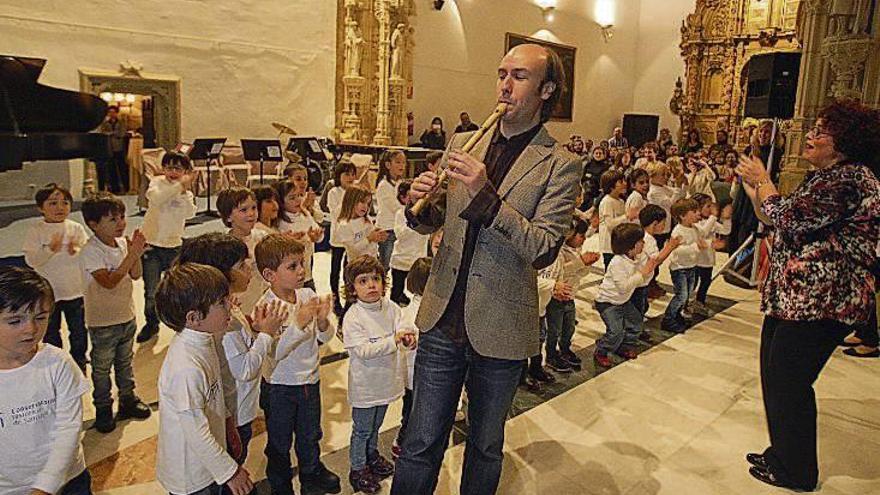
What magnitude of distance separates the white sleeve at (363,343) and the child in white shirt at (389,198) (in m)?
2.57

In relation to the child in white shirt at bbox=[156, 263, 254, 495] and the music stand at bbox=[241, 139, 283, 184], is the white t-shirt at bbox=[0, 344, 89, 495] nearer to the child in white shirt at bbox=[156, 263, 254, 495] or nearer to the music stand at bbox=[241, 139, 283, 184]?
the child in white shirt at bbox=[156, 263, 254, 495]

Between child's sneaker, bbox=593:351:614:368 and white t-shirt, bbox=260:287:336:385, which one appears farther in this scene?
child's sneaker, bbox=593:351:614:368

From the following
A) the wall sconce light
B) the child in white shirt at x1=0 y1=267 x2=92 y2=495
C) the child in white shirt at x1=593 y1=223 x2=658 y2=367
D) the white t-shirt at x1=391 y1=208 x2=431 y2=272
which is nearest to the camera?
the child in white shirt at x1=0 y1=267 x2=92 y2=495

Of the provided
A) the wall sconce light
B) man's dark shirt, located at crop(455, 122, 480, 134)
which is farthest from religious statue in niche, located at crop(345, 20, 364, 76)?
the wall sconce light

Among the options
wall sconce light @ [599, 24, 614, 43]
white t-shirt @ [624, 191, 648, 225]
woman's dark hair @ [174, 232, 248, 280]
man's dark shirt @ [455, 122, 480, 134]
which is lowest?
woman's dark hair @ [174, 232, 248, 280]

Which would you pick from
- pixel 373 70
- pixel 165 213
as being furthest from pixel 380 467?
pixel 373 70

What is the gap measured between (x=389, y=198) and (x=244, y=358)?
3.10 metres

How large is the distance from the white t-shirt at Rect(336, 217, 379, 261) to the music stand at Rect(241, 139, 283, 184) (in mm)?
5005

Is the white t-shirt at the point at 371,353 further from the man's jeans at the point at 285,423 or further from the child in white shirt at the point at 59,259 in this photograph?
the child in white shirt at the point at 59,259

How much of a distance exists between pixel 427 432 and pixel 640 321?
2746 millimetres

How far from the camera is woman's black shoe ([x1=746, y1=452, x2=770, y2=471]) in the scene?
2.82 meters

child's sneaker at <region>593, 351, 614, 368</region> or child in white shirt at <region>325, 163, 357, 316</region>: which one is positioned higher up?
child in white shirt at <region>325, 163, 357, 316</region>

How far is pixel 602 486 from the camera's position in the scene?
8.71 ft

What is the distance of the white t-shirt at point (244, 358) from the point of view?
2.08 meters
